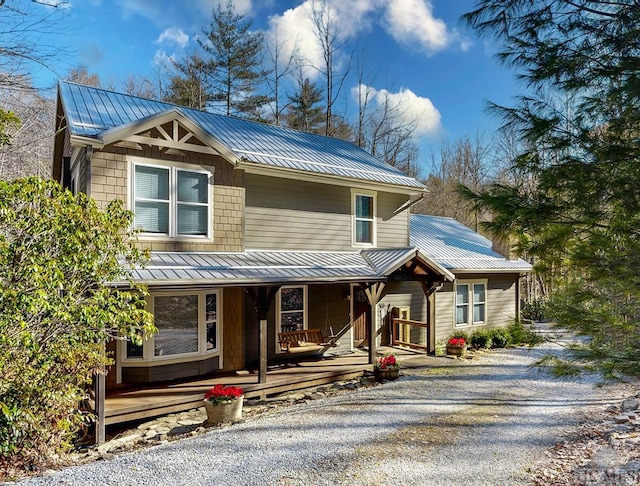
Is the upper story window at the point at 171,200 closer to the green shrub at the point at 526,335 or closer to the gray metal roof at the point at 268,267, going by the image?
the gray metal roof at the point at 268,267

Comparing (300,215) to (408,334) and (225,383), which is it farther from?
(408,334)

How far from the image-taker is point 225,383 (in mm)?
8891

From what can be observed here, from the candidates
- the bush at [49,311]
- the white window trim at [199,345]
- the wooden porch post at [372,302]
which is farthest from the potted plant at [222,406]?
the wooden porch post at [372,302]

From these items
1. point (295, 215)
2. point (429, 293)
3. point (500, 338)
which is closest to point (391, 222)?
point (429, 293)

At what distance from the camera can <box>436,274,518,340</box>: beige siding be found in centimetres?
1434

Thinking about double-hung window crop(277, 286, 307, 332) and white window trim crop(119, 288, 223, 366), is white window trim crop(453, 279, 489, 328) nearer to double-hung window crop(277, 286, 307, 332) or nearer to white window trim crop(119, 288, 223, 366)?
double-hung window crop(277, 286, 307, 332)

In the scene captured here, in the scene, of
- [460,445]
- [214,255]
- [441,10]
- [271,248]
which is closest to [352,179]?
[271,248]

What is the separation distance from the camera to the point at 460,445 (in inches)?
239

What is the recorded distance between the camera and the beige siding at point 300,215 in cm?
1048

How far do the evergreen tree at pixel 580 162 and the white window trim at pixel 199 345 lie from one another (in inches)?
259

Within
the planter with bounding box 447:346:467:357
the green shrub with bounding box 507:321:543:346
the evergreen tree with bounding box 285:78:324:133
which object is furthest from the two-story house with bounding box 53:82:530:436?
the evergreen tree with bounding box 285:78:324:133

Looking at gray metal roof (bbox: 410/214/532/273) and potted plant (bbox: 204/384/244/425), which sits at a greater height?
gray metal roof (bbox: 410/214/532/273)

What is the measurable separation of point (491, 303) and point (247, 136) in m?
11.1

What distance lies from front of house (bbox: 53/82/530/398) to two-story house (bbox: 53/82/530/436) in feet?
0.10
